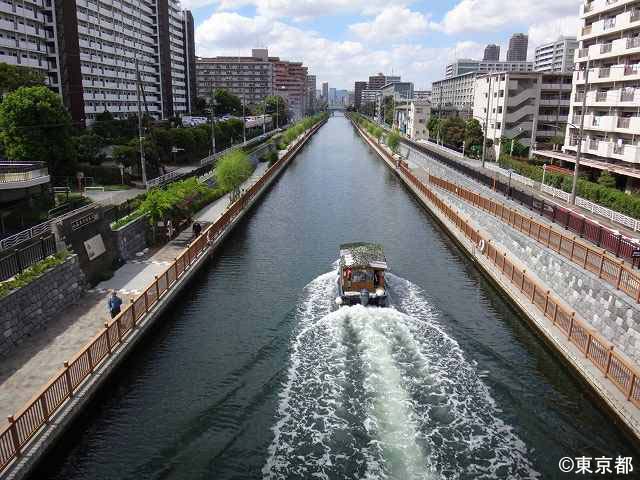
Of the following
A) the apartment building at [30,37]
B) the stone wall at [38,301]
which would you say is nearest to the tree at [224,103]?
the apartment building at [30,37]

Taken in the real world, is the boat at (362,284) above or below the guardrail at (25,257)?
below

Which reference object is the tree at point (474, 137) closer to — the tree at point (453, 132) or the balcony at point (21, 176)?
the tree at point (453, 132)

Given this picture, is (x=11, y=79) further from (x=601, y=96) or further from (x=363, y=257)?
(x=601, y=96)

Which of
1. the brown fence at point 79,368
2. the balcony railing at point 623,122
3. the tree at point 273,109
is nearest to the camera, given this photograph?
the brown fence at point 79,368

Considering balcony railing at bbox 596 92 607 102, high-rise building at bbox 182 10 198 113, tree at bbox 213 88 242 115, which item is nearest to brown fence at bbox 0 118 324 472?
balcony railing at bbox 596 92 607 102

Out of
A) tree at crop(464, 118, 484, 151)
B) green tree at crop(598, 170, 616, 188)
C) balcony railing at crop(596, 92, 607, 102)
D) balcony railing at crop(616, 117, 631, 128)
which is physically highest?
balcony railing at crop(596, 92, 607, 102)

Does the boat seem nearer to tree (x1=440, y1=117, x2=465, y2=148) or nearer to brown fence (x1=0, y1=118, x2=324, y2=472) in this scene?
brown fence (x1=0, y1=118, x2=324, y2=472)
